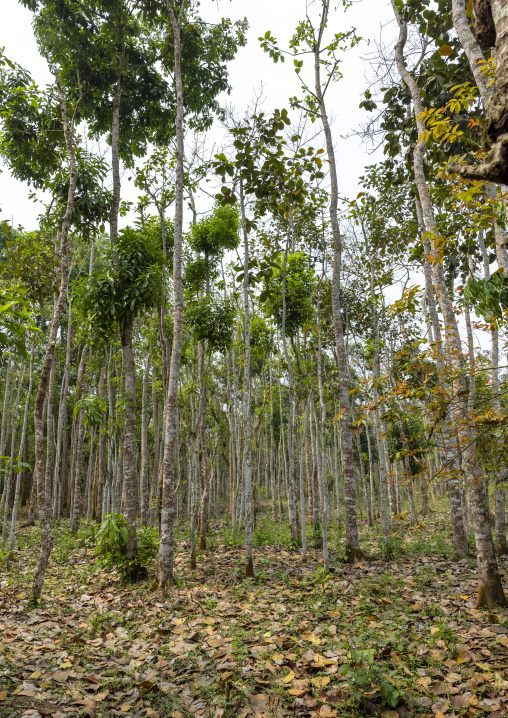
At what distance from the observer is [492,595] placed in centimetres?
496

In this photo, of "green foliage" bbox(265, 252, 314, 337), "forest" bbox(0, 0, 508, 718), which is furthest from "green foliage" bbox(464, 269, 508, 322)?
"green foliage" bbox(265, 252, 314, 337)

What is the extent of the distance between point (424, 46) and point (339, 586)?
10.2 meters

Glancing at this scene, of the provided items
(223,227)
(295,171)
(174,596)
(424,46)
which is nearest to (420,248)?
(295,171)

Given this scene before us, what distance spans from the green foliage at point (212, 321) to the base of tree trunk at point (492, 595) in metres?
7.08

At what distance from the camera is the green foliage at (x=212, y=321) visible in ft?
32.0

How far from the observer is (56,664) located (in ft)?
13.4

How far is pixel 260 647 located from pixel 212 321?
22.5ft

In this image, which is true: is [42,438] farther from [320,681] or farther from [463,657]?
[463,657]

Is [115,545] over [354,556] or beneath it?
over

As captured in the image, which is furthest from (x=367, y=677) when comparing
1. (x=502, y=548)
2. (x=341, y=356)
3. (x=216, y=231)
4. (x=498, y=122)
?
(x=216, y=231)

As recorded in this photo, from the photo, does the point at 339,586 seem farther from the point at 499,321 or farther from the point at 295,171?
the point at 295,171

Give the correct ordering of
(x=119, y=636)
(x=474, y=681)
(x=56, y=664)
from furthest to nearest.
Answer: (x=119, y=636), (x=56, y=664), (x=474, y=681)

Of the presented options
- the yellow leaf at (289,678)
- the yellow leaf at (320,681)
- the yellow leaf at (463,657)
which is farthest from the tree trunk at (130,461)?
the yellow leaf at (463,657)

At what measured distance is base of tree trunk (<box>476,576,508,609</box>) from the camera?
16.2 feet
